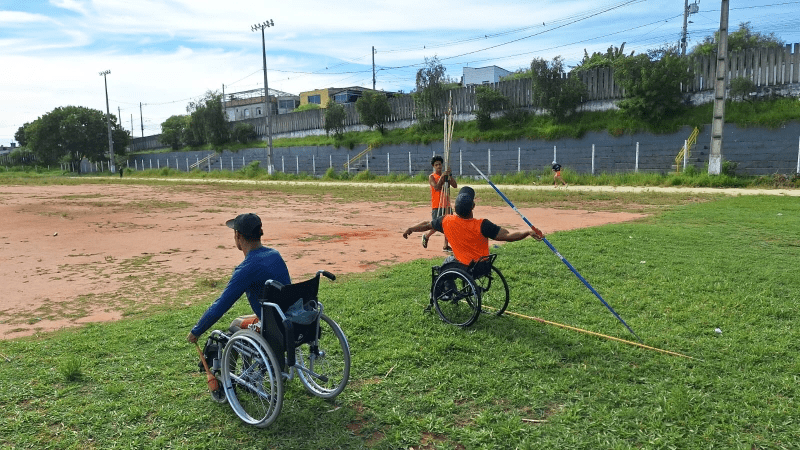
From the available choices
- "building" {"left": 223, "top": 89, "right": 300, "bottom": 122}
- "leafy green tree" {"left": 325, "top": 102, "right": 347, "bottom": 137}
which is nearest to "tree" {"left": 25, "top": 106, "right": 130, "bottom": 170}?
"building" {"left": 223, "top": 89, "right": 300, "bottom": 122}

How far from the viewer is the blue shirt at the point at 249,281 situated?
3.66m

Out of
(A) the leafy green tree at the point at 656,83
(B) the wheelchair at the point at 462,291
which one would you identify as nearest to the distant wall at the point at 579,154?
(A) the leafy green tree at the point at 656,83

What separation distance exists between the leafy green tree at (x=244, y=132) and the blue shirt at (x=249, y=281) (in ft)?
169

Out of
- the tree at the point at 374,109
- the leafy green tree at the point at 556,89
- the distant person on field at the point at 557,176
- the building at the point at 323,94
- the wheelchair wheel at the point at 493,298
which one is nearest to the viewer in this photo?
the wheelchair wheel at the point at 493,298

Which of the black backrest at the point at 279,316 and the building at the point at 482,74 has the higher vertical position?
the building at the point at 482,74

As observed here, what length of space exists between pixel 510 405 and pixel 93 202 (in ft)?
73.8

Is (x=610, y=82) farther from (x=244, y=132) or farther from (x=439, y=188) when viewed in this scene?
(x=244, y=132)

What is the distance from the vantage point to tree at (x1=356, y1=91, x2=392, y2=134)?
131 ft

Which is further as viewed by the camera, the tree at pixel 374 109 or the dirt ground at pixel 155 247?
the tree at pixel 374 109

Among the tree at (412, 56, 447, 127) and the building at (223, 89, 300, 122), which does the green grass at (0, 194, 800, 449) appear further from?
the building at (223, 89, 300, 122)

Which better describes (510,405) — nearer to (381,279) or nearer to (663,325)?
(663,325)

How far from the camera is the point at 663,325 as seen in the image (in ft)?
17.4

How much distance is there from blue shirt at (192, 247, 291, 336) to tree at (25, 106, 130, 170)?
218 feet

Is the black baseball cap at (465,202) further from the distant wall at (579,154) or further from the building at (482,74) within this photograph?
the building at (482,74)
